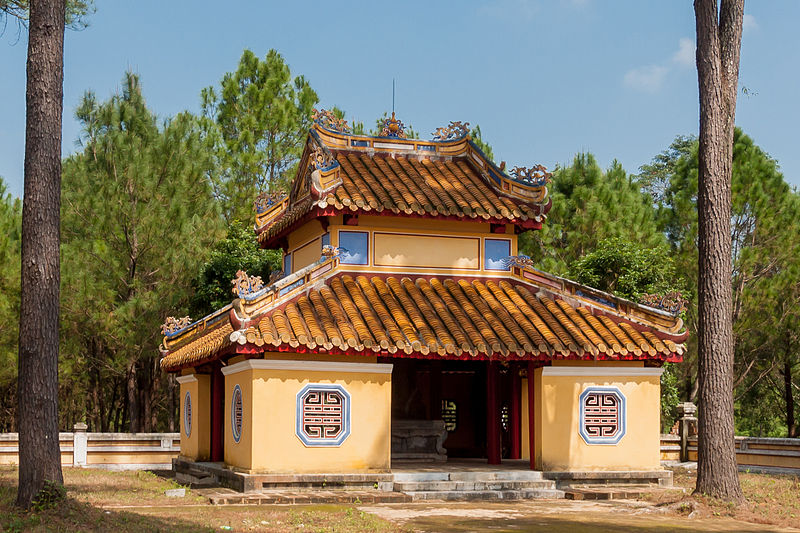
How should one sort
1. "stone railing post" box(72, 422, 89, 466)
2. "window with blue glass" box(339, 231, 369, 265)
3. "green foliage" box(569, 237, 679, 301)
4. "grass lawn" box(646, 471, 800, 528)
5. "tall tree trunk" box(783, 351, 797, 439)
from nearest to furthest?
1. "grass lawn" box(646, 471, 800, 528)
2. "window with blue glass" box(339, 231, 369, 265)
3. "stone railing post" box(72, 422, 89, 466)
4. "green foliage" box(569, 237, 679, 301)
5. "tall tree trunk" box(783, 351, 797, 439)

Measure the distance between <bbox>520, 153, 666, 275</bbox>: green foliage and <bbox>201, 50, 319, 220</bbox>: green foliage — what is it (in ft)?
31.5

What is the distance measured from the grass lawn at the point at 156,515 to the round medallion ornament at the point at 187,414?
4.12 m

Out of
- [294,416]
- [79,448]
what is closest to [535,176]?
[294,416]

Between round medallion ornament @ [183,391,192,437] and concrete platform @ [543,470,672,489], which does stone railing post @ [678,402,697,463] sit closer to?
concrete platform @ [543,470,672,489]

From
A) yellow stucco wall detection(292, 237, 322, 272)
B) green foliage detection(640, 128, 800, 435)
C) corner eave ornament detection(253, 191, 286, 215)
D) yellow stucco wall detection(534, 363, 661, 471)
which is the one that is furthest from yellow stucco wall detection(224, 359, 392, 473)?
green foliage detection(640, 128, 800, 435)

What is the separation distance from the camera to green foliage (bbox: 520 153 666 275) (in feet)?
98.2

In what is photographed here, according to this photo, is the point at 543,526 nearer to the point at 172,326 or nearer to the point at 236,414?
the point at 236,414

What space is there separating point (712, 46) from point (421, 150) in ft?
23.2

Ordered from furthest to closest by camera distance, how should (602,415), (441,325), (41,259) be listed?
(602,415) → (441,325) → (41,259)

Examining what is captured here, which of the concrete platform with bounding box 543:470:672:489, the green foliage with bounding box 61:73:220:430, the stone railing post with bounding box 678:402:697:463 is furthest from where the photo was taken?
the green foliage with bounding box 61:73:220:430

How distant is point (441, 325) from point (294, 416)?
2.81 metres

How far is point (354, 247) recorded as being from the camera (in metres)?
17.1

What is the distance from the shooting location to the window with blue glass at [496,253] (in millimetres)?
17750

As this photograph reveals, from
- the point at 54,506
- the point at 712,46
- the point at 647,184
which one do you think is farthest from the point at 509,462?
the point at 647,184
